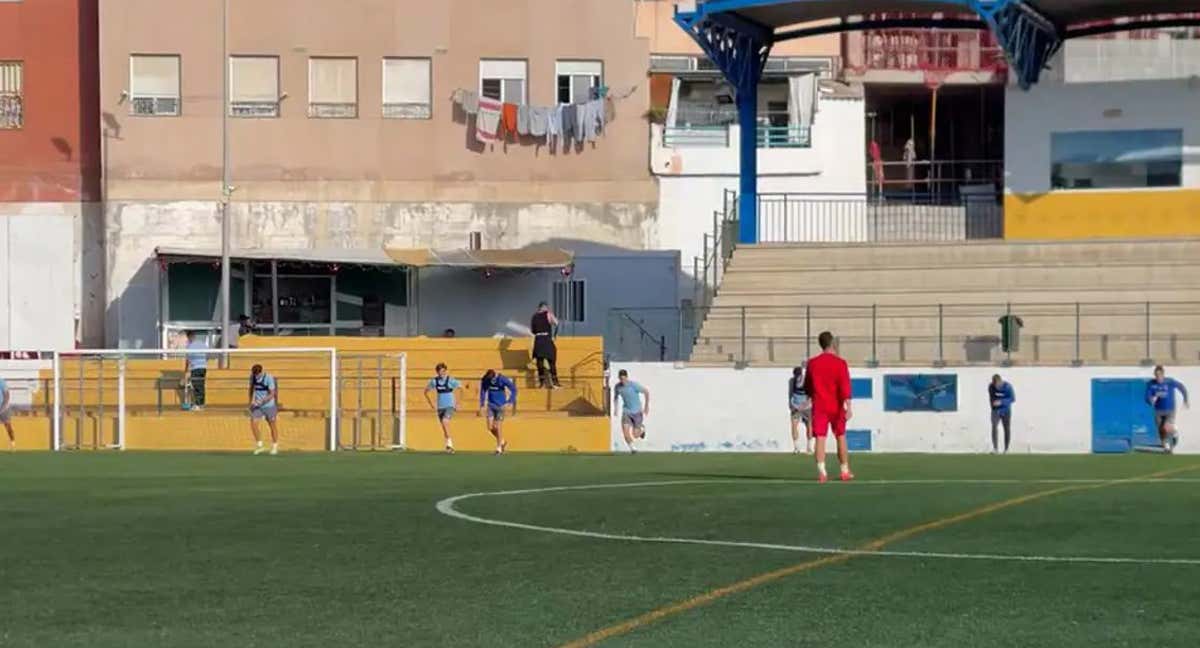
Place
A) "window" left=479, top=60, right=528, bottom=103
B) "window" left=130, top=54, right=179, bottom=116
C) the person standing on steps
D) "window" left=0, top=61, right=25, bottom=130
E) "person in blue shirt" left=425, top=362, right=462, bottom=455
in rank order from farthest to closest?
"window" left=479, top=60, right=528, bottom=103 → "window" left=0, top=61, right=25, bottom=130 → "window" left=130, top=54, right=179, bottom=116 → the person standing on steps → "person in blue shirt" left=425, top=362, right=462, bottom=455

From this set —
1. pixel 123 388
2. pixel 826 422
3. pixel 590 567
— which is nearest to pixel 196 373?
pixel 123 388

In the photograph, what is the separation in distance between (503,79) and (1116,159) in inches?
639

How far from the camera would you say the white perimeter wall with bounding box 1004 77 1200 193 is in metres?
47.6

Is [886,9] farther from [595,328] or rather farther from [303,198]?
[303,198]

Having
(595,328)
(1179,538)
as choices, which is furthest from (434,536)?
(595,328)

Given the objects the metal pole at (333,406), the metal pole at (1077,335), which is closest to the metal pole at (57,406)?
the metal pole at (333,406)

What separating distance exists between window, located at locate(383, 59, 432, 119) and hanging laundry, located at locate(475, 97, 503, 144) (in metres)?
1.42

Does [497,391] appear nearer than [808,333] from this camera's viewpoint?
Yes

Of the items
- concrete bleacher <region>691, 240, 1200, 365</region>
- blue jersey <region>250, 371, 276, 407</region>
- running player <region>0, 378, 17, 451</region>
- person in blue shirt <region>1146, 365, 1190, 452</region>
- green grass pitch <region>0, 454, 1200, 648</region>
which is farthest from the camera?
concrete bleacher <region>691, 240, 1200, 365</region>

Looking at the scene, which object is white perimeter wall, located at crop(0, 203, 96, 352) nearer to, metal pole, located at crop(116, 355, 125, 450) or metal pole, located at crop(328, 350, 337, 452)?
metal pole, located at crop(116, 355, 125, 450)

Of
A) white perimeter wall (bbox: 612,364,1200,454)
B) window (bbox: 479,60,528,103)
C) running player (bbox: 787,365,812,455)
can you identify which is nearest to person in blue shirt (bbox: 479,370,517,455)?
white perimeter wall (bbox: 612,364,1200,454)

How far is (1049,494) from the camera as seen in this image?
19.8m

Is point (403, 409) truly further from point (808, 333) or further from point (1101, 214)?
point (1101, 214)

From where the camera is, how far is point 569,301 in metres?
52.6
